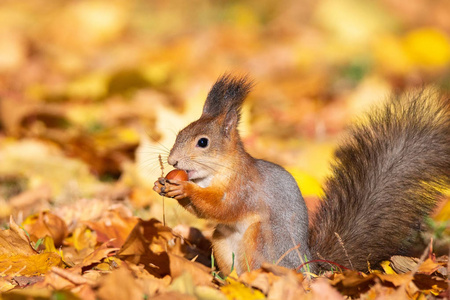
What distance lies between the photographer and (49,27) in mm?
9141

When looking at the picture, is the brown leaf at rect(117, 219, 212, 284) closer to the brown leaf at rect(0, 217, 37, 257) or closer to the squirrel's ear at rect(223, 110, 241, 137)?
the brown leaf at rect(0, 217, 37, 257)

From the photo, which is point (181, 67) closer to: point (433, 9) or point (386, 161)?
point (433, 9)

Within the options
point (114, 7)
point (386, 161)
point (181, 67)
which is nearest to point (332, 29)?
point (181, 67)

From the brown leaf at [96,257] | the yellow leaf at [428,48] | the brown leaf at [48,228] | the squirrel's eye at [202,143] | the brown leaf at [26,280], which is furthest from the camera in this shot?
the yellow leaf at [428,48]

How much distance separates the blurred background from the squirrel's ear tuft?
1.95 feet

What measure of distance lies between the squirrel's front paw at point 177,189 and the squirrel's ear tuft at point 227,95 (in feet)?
1.16

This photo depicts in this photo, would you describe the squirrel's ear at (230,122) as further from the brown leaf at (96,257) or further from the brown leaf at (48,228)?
the brown leaf at (48,228)

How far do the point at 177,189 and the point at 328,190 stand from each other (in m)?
0.59

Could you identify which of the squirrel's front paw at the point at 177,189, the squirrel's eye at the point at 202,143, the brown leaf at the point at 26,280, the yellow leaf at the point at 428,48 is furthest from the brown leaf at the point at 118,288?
the yellow leaf at the point at 428,48

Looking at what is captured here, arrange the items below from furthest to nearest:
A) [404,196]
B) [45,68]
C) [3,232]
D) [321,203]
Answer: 1. [45,68]
2. [321,203]
3. [404,196]
4. [3,232]

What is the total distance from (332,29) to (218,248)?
7294 mm

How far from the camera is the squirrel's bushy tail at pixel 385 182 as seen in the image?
6.46 ft

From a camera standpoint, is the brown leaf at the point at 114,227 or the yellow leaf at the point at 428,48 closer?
the brown leaf at the point at 114,227

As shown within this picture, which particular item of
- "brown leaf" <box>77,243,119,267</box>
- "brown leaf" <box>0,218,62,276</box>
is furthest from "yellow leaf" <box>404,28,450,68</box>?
"brown leaf" <box>0,218,62,276</box>
